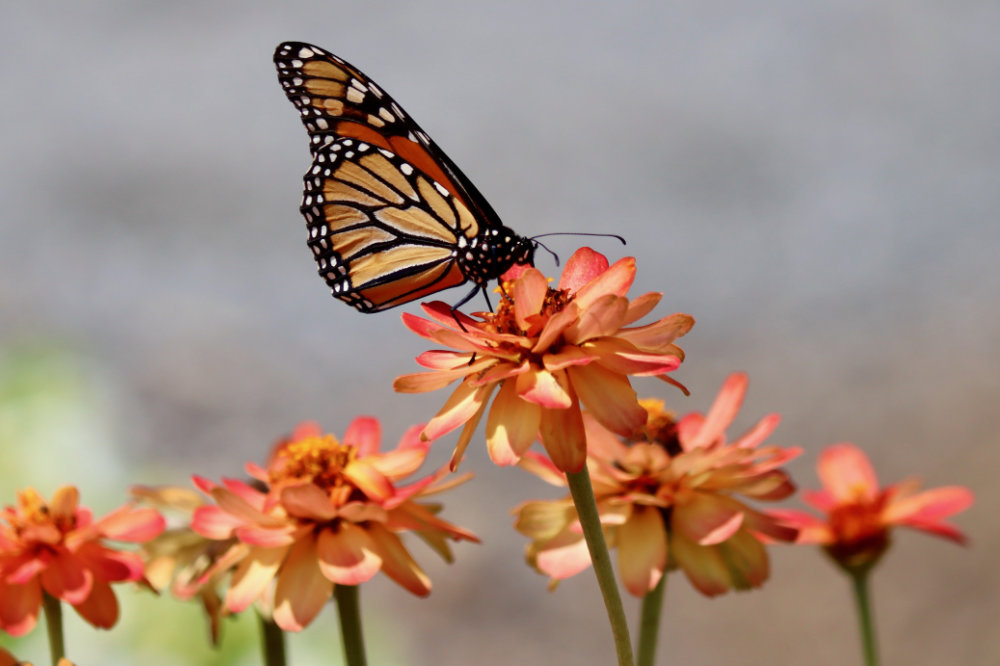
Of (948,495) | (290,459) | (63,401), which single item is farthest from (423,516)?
(63,401)

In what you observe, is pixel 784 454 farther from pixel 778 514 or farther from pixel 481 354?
pixel 481 354

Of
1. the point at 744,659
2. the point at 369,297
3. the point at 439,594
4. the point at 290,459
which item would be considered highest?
the point at 369,297

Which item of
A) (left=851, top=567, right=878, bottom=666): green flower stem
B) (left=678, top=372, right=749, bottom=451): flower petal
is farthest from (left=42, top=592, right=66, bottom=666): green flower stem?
(left=851, top=567, right=878, bottom=666): green flower stem

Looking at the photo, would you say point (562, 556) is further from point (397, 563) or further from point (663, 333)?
point (663, 333)

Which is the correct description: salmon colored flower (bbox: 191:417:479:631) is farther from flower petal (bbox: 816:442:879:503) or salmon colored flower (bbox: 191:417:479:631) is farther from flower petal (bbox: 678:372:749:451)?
flower petal (bbox: 816:442:879:503)

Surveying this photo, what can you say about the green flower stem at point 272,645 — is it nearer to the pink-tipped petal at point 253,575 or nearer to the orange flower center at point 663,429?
the pink-tipped petal at point 253,575

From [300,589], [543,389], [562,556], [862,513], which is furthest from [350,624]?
[862,513]

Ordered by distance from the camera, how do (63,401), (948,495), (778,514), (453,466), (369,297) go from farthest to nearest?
(63,401) → (369,297) → (948,495) → (778,514) → (453,466)
